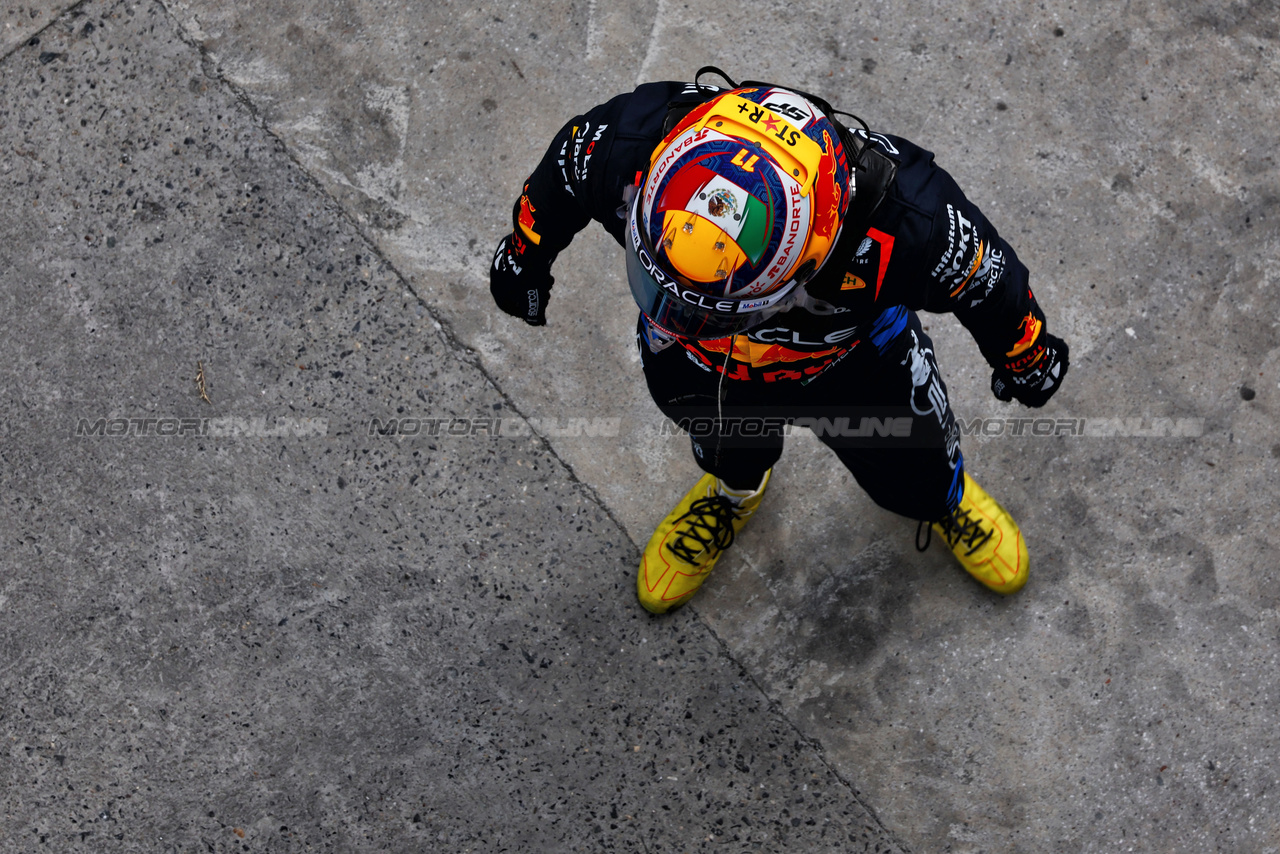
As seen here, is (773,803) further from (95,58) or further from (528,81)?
(95,58)

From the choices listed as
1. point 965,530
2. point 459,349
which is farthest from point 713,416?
point 459,349

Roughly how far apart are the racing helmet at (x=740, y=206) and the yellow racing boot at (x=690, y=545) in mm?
1438

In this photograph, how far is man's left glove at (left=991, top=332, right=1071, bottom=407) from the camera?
2434 millimetres

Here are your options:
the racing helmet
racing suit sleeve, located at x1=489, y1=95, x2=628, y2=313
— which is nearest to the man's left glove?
the racing helmet

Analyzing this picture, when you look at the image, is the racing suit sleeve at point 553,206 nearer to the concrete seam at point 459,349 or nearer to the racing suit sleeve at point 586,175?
the racing suit sleeve at point 586,175

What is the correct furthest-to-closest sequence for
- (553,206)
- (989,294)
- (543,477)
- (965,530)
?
(543,477) < (965,530) < (553,206) < (989,294)

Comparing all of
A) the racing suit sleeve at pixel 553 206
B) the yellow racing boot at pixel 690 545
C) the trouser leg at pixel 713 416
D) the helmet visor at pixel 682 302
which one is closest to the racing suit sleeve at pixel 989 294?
the helmet visor at pixel 682 302

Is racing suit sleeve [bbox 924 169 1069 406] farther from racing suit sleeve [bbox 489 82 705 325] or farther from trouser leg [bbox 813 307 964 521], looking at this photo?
racing suit sleeve [bbox 489 82 705 325]

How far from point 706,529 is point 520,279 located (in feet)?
4.14

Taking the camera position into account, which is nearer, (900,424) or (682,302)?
(682,302)

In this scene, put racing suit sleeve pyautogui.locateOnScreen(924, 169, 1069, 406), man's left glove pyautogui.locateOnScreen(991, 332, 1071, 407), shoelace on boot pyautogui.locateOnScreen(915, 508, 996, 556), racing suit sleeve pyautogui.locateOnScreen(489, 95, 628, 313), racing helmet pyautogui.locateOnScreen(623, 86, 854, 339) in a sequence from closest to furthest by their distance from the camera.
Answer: racing helmet pyautogui.locateOnScreen(623, 86, 854, 339) < racing suit sleeve pyautogui.locateOnScreen(924, 169, 1069, 406) < racing suit sleeve pyautogui.locateOnScreen(489, 95, 628, 313) < man's left glove pyautogui.locateOnScreen(991, 332, 1071, 407) < shoelace on boot pyautogui.locateOnScreen(915, 508, 996, 556)

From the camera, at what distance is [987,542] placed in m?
3.35

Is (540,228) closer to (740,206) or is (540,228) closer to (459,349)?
(740,206)

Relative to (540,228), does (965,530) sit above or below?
below
